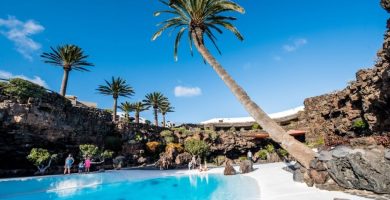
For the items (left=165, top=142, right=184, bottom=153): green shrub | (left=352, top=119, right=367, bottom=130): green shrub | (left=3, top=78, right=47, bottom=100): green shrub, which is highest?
(left=3, top=78, right=47, bottom=100): green shrub

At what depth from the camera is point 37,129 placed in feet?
73.6

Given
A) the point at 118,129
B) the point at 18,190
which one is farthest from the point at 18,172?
the point at 118,129

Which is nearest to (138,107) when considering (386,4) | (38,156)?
(38,156)

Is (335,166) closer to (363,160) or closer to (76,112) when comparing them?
(363,160)

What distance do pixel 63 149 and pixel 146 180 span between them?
405 inches

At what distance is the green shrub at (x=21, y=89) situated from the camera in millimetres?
21406

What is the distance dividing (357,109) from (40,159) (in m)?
28.8

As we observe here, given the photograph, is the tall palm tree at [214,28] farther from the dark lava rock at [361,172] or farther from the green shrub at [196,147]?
the green shrub at [196,147]

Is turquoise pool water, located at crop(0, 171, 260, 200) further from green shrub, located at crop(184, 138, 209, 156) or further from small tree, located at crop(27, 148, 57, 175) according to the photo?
green shrub, located at crop(184, 138, 209, 156)

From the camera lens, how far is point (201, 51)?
60.1 feet

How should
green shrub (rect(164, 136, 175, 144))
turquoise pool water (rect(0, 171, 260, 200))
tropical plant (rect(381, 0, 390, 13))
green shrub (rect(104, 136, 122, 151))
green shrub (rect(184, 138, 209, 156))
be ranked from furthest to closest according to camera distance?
green shrub (rect(164, 136, 175, 144)) < green shrub (rect(104, 136, 122, 151)) < green shrub (rect(184, 138, 209, 156)) < turquoise pool water (rect(0, 171, 260, 200)) < tropical plant (rect(381, 0, 390, 13))

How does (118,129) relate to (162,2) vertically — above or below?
below

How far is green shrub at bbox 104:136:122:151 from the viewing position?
94.3 ft

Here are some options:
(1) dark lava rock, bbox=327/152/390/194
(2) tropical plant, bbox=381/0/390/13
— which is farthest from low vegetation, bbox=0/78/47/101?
(2) tropical plant, bbox=381/0/390/13
